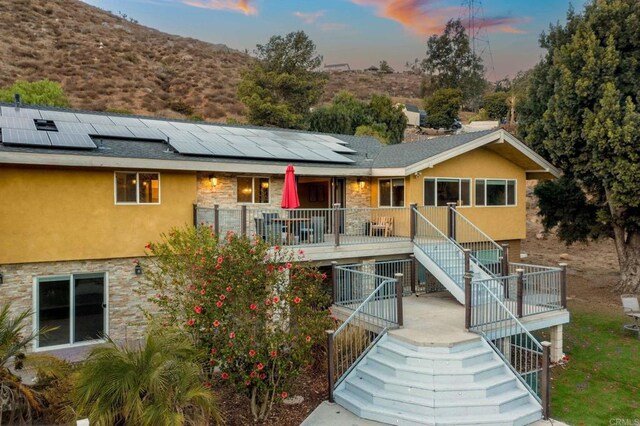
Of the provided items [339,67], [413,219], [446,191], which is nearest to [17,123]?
[413,219]

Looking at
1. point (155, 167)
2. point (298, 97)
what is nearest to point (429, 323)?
point (155, 167)

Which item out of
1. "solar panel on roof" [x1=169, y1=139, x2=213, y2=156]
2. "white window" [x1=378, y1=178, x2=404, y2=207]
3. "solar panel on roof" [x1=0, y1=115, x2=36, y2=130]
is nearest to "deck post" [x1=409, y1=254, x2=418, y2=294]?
"white window" [x1=378, y1=178, x2=404, y2=207]

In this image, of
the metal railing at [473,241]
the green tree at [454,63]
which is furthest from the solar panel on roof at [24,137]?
the green tree at [454,63]

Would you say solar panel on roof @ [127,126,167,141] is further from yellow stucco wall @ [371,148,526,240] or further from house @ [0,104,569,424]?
yellow stucco wall @ [371,148,526,240]

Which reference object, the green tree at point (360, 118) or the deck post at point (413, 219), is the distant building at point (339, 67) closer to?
the green tree at point (360, 118)

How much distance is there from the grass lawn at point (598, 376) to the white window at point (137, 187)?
35.6 ft

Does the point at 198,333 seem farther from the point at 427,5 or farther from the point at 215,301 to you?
the point at 427,5

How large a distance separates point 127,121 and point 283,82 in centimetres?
2512

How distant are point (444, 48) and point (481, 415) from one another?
75.0m

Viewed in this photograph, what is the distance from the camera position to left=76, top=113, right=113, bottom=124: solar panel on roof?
47.6ft

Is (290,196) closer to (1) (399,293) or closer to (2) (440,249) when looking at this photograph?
(1) (399,293)

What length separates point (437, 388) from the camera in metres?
8.44

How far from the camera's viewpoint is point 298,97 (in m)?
40.0

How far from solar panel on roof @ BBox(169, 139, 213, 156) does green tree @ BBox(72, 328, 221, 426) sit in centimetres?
710
